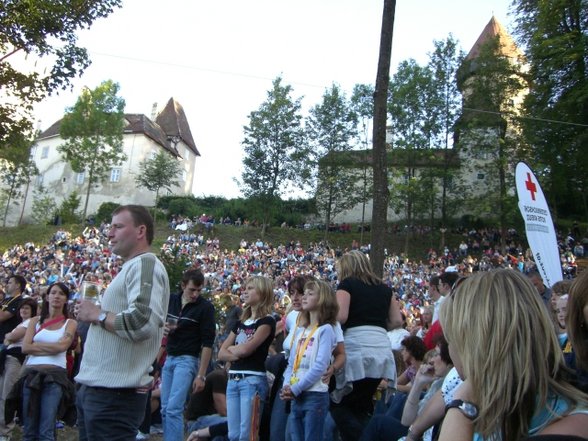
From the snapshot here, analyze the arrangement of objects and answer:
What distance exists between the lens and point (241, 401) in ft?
15.2

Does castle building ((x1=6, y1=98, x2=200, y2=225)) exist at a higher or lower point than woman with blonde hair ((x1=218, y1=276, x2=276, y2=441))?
higher

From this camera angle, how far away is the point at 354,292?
14.9 feet

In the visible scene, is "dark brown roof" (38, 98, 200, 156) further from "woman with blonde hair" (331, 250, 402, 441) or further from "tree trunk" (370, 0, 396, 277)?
"woman with blonde hair" (331, 250, 402, 441)

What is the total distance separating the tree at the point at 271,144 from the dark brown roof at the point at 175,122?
22.9 metres

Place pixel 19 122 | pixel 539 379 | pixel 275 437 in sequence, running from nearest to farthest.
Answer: pixel 539 379 < pixel 275 437 < pixel 19 122

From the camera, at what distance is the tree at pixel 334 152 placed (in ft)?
135

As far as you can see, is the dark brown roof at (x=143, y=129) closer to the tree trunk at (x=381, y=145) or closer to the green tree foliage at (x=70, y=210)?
the green tree foliage at (x=70, y=210)

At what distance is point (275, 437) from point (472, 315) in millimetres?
3764

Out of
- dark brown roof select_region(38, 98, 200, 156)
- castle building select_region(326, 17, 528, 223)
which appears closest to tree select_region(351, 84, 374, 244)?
castle building select_region(326, 17, 528, 223)

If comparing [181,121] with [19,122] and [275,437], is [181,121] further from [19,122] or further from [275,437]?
[275,437]

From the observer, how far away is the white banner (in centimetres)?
441

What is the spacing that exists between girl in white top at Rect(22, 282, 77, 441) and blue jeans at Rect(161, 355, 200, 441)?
37.6 inches

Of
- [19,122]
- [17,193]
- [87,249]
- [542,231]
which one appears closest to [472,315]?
[542,231]

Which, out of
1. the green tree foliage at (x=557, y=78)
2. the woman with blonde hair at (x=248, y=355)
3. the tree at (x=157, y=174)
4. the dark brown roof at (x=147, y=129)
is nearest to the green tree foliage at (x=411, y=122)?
the green tree foliage at (x=557, y=78)
